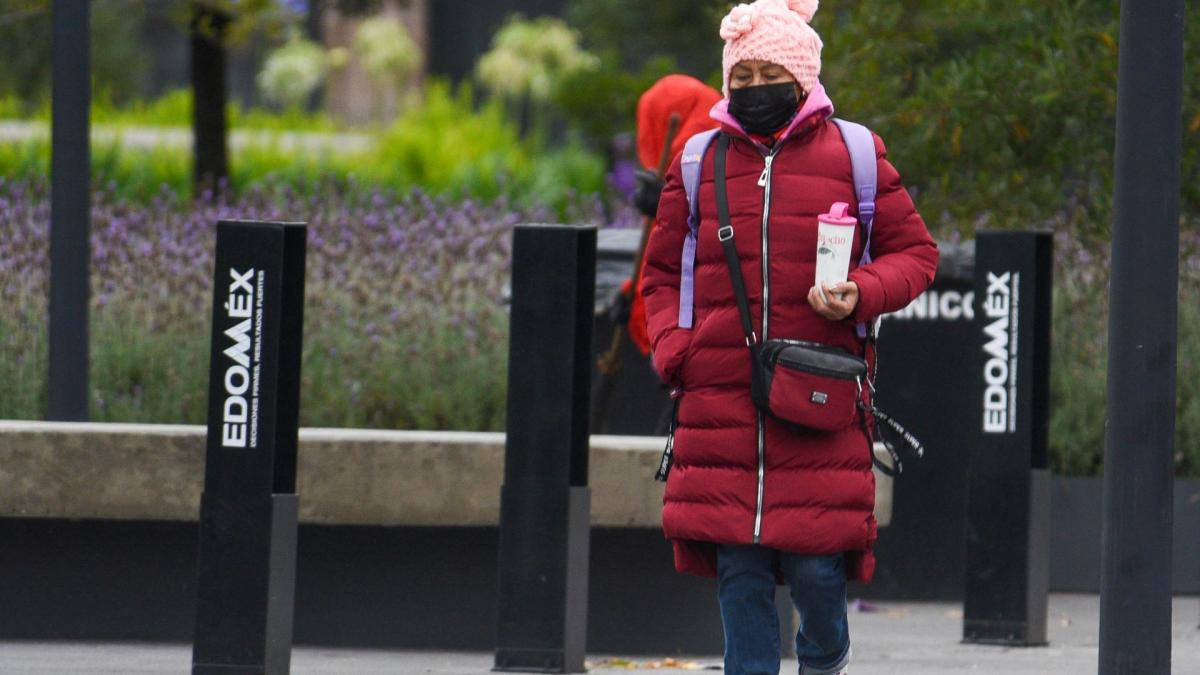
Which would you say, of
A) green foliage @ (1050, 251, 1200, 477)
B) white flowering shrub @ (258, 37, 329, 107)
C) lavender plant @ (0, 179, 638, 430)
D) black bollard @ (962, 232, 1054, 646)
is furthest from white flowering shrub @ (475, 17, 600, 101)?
black bollard @ (962, 232, 1054, 646)

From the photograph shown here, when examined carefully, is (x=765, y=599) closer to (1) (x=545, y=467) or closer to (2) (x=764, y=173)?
(2) (x=764, y=173)

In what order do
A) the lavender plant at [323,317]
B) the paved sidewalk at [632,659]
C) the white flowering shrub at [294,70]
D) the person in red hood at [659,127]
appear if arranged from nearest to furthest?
1. the paved sidewalk at [632,659]
2. the person in red hood at [659,127]
3. the lavender plant at [323,317]
4. the white flowering shrub at [294,70]

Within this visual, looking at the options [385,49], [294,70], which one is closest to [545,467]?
[294,70]

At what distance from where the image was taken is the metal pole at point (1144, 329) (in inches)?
180

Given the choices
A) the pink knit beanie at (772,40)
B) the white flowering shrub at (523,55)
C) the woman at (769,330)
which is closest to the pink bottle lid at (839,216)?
the woman at (769,330)

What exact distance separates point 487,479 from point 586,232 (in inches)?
34.7

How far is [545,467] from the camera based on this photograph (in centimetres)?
584

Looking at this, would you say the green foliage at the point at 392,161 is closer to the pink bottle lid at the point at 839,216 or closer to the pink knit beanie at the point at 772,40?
the pink knit beanie at the point at 772,40

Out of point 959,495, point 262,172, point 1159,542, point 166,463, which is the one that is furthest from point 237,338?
point 262,172

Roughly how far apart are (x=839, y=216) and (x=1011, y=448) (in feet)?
7.98

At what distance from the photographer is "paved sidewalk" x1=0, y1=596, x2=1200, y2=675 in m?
6.03

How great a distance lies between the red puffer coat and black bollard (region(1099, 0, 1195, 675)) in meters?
0.48

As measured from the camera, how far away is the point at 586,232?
588cm

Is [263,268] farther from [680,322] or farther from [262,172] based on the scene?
[262,172]
